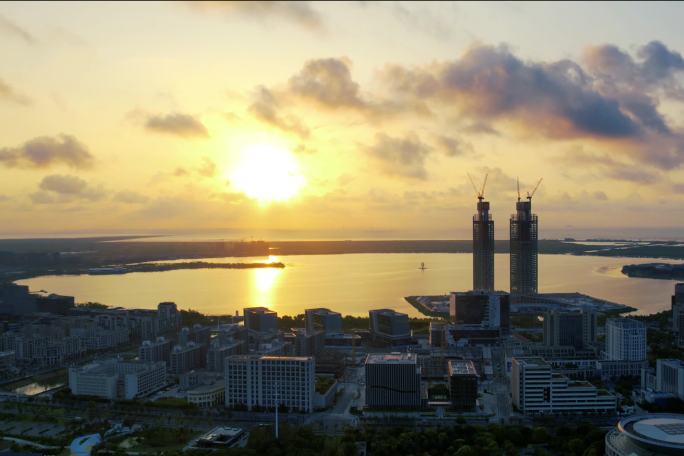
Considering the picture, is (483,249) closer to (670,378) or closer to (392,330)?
(392,330)

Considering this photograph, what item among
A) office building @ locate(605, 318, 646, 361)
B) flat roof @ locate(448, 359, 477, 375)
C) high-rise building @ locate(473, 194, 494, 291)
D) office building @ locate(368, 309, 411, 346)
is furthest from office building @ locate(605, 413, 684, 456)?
high-rise building @ locate(473, 194, 494, 291)

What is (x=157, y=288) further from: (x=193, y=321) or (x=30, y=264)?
(x=30, y=264)

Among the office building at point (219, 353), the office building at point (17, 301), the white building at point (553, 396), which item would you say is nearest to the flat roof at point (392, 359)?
the white building at point (553, 396)

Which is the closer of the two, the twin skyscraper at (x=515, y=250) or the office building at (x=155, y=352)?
the office building at (x=155, y=352)

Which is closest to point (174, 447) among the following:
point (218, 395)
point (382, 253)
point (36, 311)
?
point (218, 395)

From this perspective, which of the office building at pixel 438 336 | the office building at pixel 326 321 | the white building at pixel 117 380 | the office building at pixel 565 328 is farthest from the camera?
the office building at pixel 326 321

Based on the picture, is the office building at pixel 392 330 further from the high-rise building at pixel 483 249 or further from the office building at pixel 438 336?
the high-rise building at pixel 483 249
